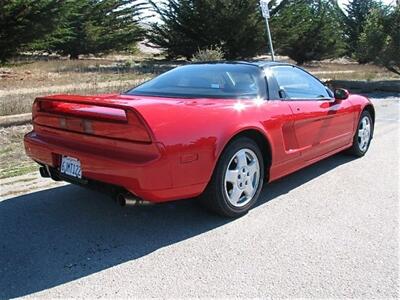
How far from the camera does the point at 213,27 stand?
997 inches

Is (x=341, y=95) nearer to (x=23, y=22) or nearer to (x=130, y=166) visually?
(x=130, y=166)

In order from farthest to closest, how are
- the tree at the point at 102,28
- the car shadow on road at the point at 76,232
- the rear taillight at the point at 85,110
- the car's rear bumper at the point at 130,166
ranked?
the tree at the point at 102,28, the rear taillight at the point at 85,110, the car's rear bumper at the point at 130,166, the car shadow on road at the point at 76,232

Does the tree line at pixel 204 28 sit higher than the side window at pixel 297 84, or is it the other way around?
the tree line at pixel 204 28

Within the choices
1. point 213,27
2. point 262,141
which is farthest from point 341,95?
point 213,27

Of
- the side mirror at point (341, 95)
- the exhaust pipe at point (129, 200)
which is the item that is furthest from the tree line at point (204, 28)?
the exhaust pipe at point (129, 200)

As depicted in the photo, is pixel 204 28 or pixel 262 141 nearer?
pixel 262 141

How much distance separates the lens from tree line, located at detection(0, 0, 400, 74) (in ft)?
55.2

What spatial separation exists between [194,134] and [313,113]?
1.79 metres

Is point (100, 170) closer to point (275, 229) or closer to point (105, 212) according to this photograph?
point (105, 212)

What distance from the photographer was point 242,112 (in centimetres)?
395

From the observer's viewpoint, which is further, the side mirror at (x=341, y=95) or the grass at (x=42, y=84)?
the grass at (x=42, y=84)

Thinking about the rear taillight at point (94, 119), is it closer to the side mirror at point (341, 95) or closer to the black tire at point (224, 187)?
the black tire at point (224, 187)

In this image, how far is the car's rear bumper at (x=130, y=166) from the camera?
3293 millimetres

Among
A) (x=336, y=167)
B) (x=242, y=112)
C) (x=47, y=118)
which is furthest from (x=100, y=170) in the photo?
(x=336, y=167)
